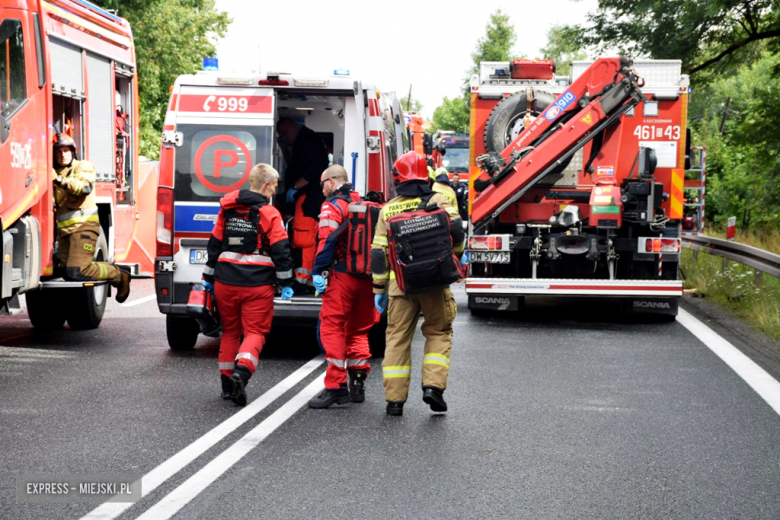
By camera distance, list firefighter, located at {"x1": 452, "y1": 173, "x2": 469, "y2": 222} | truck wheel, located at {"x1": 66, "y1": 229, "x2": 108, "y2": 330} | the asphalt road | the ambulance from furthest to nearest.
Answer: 1. firefighter, located at {"x1": 452, "y1": 173, "x2": 469, "y2": 222}
2. truck wheel, located at {"x1": 66, "y1": 229, "x2": 108, "y2": 330}
3. the ambulance
4. the asphalt road

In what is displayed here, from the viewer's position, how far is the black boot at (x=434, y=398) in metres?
7.30

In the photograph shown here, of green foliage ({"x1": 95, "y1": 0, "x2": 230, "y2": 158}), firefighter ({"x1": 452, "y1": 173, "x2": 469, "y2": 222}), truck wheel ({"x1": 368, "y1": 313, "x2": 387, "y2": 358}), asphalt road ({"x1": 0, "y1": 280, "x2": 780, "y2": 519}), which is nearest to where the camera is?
asphalt road ({"x1": 0, "y1": 280, "x2": 780, "y2": 519})

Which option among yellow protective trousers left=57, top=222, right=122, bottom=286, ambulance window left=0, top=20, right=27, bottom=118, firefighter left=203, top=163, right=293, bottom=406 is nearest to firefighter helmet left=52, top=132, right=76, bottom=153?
yellow protective trousers left=57, top=222, right=122, bottom=286

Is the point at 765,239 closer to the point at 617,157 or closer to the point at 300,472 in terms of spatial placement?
the point at 617,157

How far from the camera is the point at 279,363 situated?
31.6 feet

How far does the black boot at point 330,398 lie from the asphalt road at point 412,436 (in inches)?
3.7

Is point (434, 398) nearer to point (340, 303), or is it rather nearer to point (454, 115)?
point (340, 303)

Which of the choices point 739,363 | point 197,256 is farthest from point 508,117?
point 197,256

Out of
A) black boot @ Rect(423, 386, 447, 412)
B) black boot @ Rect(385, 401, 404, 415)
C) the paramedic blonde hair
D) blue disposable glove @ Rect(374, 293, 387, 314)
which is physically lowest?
black boot @ Rect(385, 401, 404, 415)

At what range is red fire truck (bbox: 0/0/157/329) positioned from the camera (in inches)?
369

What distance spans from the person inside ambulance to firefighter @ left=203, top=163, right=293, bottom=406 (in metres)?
2.13

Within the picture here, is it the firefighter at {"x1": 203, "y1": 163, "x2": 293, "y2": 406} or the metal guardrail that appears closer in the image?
the firefighter at {"x1": 203, "y1": 163, "x2": 293, "y2": 406}

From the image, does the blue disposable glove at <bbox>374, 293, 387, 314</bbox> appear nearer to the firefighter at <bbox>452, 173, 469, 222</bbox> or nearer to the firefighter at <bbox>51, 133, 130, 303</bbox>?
the firefighter at <bbox>51, 133, 130, 303</bbox>

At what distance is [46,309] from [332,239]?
5.05 meters
